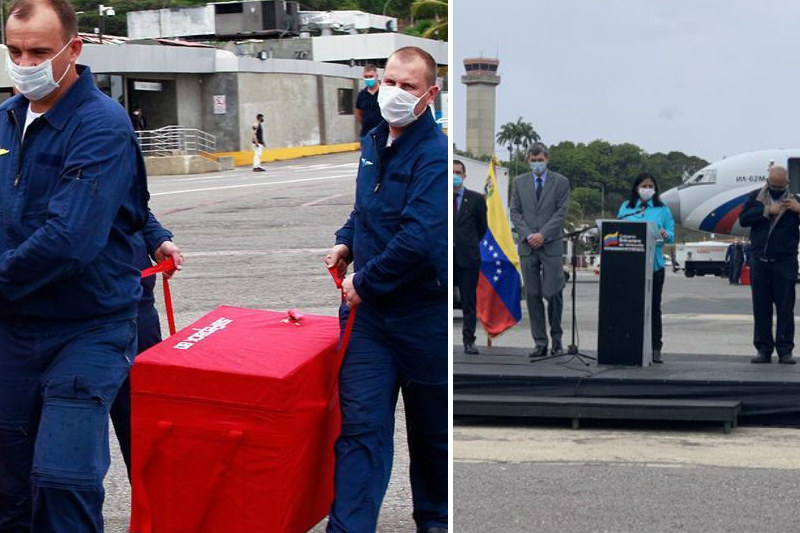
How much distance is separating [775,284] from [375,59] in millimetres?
36780

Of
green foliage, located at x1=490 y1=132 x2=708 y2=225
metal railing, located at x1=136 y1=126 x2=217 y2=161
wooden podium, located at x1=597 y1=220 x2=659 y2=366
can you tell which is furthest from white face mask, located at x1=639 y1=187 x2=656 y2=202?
metal railing, located at x1=136 y1=126 x2=217 y2=161

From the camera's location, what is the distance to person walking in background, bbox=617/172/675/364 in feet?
34.0

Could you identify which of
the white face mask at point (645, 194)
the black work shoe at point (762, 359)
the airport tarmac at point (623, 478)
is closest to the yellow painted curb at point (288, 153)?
the white face mask at point (645, 194)

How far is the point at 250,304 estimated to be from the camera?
10.8 metres

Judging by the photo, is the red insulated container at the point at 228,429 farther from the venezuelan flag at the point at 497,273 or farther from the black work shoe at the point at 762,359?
the venezuelan flag at the point at 497,273

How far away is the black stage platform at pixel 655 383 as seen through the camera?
8.68 metres

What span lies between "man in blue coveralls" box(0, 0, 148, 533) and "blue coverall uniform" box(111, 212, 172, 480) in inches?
26.5

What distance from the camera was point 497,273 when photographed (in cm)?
1223

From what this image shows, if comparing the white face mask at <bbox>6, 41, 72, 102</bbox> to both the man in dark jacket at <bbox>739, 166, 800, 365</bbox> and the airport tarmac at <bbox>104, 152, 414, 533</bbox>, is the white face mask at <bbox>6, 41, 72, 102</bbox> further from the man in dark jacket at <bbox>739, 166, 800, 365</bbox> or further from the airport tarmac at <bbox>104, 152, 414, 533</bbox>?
the man in dark jacket at <bbox>739, 166, 800, 365</bbox>

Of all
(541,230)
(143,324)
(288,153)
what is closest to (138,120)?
(288,153)

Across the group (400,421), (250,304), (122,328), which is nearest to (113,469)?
(400,421)

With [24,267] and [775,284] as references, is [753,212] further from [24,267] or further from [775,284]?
[24,267]

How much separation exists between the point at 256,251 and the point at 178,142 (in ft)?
83.5

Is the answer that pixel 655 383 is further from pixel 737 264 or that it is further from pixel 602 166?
pixel 602 166
